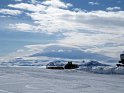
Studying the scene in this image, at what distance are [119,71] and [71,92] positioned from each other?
133 ft

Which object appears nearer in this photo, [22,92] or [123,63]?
[22,92]

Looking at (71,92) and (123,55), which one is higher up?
(123,55)

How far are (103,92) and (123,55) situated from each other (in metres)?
63.1

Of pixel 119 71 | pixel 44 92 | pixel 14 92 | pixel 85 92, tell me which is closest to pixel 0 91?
pixel 14 92

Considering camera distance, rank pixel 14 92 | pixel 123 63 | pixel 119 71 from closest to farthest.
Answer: pixel 14 92, pixel 119 71, pixel 123 63

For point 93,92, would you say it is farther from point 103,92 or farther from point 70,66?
point 70,66

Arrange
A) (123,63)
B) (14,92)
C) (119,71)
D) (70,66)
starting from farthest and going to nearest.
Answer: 1. (70,66)
2. (123,63)
3. (119,71)
4. (14,92)

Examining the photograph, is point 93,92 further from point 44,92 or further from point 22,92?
point 22,92

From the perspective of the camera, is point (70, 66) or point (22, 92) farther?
point (70, 66)

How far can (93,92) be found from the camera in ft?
79.5

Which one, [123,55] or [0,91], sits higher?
[123,55]

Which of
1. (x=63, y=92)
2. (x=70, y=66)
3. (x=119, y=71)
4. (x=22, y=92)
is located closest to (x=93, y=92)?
(x=63, y=92)

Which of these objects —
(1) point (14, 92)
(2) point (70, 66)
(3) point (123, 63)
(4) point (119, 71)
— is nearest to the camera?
(1) point (14, 92)

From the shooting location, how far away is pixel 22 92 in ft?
77.1
